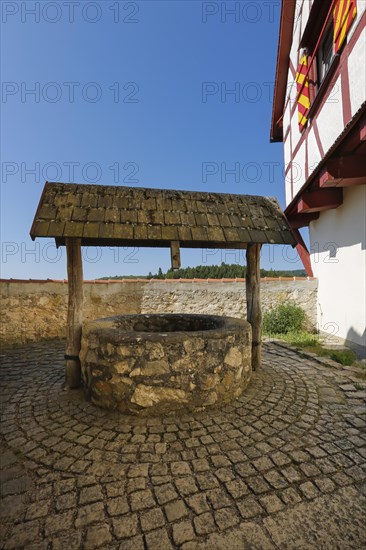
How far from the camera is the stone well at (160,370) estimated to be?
286cm

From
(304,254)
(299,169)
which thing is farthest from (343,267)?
(299,169)

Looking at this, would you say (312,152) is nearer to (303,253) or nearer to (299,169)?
(299,169)

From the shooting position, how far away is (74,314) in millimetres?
3686

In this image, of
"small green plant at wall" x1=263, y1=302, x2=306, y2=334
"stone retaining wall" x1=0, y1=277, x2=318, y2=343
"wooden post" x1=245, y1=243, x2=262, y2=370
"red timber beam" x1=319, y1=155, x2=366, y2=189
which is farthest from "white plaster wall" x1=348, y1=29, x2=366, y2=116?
"small green plant at wall" x1=263, y1=302, x2=306, y2=334

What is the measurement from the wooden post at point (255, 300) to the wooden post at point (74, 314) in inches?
97.6

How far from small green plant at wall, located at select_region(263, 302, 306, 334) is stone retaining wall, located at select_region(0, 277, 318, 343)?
292mm

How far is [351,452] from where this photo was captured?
2.32 metres

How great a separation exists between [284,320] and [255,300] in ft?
11.9

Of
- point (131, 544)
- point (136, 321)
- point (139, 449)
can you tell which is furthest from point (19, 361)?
point (131, 544)

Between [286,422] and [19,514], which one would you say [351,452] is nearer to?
[286,422]

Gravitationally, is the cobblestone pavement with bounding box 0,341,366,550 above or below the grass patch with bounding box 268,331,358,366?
above

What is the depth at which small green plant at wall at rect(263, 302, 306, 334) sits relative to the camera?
734 cm

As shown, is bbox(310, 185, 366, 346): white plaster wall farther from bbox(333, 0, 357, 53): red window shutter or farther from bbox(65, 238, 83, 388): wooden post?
bbox(65, 238, 83, 388): wooden post

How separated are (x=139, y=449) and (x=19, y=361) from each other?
3.62 m
